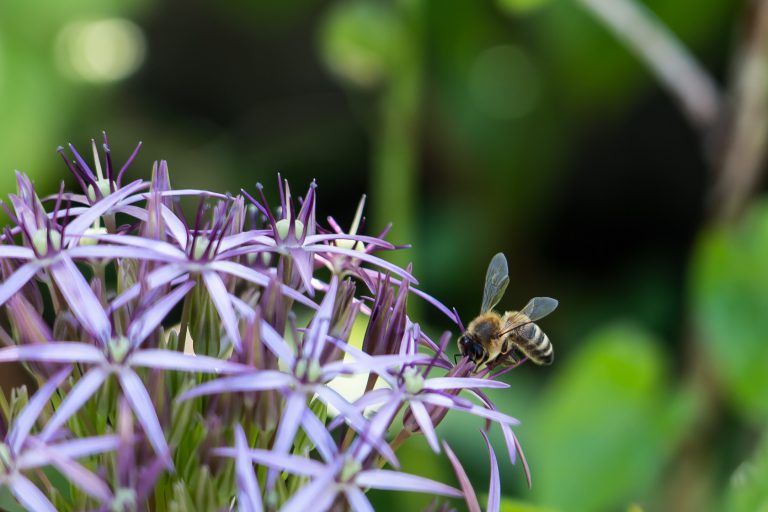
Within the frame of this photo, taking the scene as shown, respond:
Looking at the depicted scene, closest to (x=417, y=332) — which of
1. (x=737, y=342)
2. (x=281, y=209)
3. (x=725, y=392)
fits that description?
(x=281, y=209)

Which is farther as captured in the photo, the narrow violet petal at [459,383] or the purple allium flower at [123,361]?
the narrow violet petal at [459,383]

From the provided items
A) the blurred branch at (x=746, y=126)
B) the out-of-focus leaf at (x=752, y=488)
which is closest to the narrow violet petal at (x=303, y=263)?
the out-of-focus leaf at (x=752, y=488)

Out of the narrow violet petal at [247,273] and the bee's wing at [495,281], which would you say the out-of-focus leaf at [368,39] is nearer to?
the bee's wing at [495,281]

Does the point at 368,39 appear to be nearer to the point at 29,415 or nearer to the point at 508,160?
the point at 508,160

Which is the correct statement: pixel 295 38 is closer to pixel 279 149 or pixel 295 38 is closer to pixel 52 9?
pixel 279 149

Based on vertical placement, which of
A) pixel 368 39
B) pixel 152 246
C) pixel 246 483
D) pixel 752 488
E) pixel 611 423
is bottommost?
pixel 611 423

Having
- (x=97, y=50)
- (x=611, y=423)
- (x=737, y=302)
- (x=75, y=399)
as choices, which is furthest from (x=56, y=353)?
(x=97, y=50)
